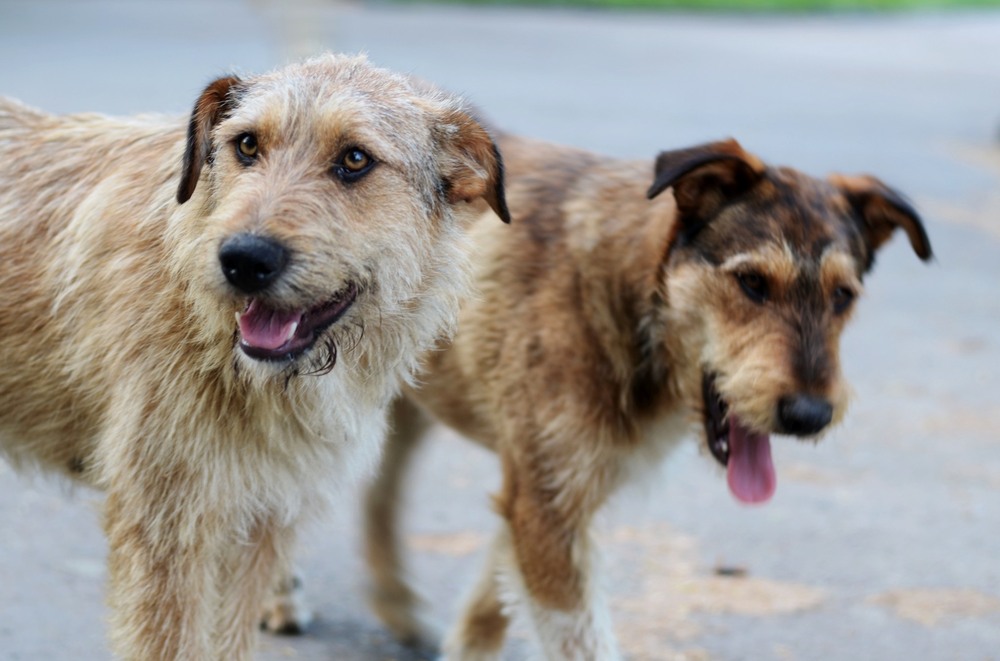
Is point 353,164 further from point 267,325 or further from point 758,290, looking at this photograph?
point 758,290

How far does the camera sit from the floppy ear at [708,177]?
441cm

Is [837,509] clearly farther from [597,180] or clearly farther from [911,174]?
[911,174]

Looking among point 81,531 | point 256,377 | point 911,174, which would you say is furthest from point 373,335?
point 911,174

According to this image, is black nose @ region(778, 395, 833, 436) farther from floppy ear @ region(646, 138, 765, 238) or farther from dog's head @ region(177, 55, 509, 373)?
dog's head @ region(177, 55, 509, 373)

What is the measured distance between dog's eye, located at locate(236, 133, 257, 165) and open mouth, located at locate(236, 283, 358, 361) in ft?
1.41

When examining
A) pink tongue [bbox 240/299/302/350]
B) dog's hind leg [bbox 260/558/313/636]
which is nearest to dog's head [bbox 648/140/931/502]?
pink tongue [bbox 240/299/302/350]

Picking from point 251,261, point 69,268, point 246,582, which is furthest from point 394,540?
point 251,261

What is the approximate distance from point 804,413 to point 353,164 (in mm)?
1637

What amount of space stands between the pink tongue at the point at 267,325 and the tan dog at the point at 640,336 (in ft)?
4.26

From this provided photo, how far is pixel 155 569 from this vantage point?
3639 mm

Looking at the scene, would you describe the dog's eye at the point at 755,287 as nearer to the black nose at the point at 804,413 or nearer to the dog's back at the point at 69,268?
the black nose at the point at 804,413

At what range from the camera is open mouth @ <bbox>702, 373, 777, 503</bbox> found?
14.4 feet

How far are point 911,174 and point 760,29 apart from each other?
45.7 ft

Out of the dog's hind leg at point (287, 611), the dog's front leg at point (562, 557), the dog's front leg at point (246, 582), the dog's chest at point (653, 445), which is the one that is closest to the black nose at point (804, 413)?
the dog's chest at point (653, 445)
